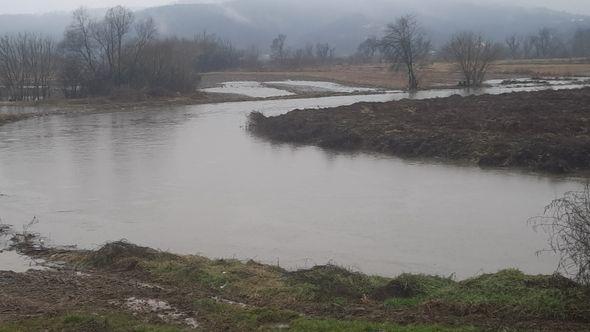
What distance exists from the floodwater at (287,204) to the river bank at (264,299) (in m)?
1.68

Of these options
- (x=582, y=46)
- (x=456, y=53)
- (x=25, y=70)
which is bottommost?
(x=25, y=70)

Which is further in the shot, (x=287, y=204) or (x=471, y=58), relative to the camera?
(x=471, y=58)

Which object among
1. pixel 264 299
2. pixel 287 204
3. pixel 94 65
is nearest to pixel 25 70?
pixel 94 65

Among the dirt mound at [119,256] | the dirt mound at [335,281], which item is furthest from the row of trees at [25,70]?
the dirt mound at [335,281]

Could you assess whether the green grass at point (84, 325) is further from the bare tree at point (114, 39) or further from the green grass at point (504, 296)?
the bare tree at point (114, 39)

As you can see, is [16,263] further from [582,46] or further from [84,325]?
[582,46]

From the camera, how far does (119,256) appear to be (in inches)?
419

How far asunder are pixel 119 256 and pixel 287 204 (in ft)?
18.4

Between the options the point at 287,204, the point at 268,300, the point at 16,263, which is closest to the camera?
the point at 268,300

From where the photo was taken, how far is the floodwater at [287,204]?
11406 mm

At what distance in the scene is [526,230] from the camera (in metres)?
12.2

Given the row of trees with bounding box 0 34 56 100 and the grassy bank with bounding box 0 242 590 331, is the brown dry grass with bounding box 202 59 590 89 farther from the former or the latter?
the grassy bank with bounding box 0 242 590 331

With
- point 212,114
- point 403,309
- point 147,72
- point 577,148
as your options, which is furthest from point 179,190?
point 147,72

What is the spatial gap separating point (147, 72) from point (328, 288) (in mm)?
57213
